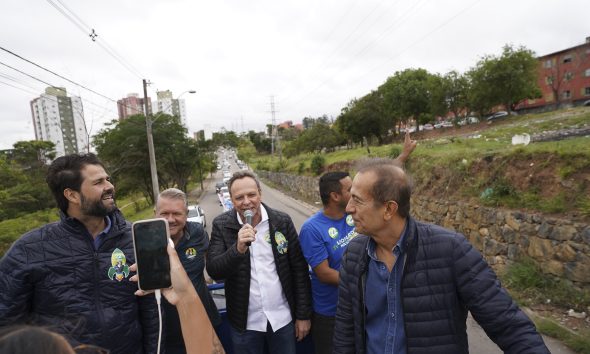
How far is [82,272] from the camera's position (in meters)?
1.98

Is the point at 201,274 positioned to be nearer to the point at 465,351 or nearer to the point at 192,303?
the point at 192,303

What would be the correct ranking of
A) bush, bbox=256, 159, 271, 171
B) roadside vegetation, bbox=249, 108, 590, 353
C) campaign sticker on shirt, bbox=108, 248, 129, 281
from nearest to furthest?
campaign sticker on shirt, bbox=108, 248, 129, 281
roadside vegetation, bbox=249, 108, 590, 353
bush, bbox=256, 159, 271, 171

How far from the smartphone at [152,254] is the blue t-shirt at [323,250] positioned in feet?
4.59

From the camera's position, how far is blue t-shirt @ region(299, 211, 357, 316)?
8.86 feet

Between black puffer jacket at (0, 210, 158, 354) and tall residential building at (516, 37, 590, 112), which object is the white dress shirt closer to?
black puffer jacket at (0, 210, 158, 354)

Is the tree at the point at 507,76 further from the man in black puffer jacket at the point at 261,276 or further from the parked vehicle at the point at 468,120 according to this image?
the man in black puffer jacket at the point at 261,276

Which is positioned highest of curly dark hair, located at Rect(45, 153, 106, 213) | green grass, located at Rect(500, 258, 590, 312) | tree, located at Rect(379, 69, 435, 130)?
tree, located at Rect(379, 69, 435, 130)

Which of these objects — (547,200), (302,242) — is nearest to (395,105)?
(547,200)

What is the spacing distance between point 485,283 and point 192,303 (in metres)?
1.34

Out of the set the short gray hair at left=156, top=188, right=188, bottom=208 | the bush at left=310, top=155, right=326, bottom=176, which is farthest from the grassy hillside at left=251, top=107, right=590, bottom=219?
the bush at left=310, top=155, right=326, bottom=176

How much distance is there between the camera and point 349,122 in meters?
30.4

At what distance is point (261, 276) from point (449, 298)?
1.36m

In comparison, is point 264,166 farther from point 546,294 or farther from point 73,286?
point 73,286

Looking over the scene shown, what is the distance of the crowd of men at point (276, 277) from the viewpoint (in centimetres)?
167
